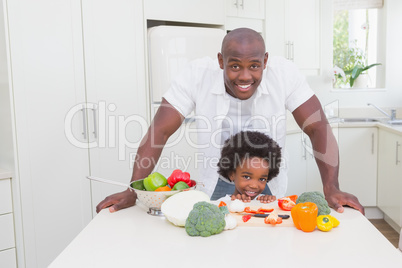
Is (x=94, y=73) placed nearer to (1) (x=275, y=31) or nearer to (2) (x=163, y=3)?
(2) (x=163, y=3)

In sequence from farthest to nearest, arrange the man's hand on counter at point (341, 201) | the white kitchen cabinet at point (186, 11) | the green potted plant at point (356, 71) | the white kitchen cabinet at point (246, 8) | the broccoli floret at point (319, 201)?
the green potted plant at point (356, 71) → the white kitchen cabinet at point (246, 8) → the white kitchen cabinet at point (186, 11) → the man's hand on counter at point (341, 201) → the broccoli floret at point (319, 201)

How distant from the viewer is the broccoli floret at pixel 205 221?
1276 millimetres

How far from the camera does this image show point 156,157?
175 centimetres

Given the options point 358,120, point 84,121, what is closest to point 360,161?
point 358,120

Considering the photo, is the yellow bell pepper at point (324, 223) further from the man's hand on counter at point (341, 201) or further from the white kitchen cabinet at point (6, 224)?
the white kitchen cabinet at point (6, 224)

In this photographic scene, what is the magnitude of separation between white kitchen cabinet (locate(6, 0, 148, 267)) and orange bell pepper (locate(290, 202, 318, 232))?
5.69 feet

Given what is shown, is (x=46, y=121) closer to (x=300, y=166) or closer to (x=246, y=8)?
(x=246, y=8)

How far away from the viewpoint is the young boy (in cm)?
176

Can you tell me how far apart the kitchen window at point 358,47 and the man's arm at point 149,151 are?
296 centimetres

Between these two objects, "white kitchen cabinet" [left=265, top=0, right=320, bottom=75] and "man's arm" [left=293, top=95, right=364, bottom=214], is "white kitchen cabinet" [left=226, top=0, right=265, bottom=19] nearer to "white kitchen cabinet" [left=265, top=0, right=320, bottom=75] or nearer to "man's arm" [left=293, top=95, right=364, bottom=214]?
"white kitchen cabinet" [left=265, top=0, right=320, bottom=75]

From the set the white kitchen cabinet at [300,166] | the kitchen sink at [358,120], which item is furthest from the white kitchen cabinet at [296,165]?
the kitchen sink at [358,120]

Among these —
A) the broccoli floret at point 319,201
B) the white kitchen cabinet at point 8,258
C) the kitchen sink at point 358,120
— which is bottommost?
the white kitchen cabinet at point 8,258

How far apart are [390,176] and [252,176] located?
2381 millimetres

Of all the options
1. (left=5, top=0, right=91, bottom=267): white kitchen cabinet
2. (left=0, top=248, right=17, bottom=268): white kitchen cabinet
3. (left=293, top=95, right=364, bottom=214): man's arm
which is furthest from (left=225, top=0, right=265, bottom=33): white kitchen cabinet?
(left=0, top=248, right=17, bottom=268): white kitchen cabinet
